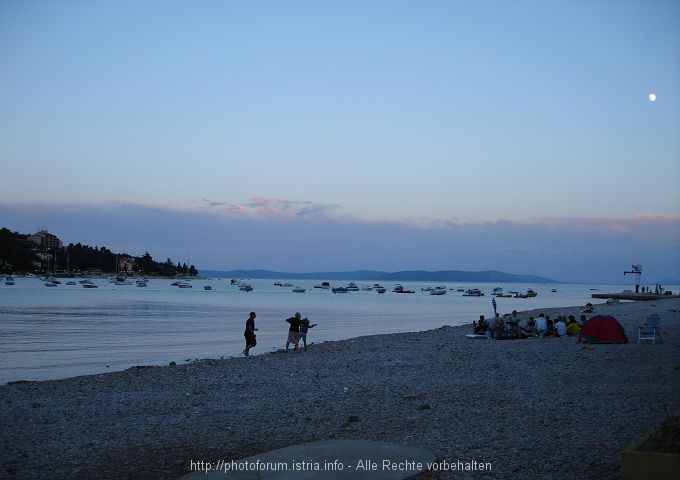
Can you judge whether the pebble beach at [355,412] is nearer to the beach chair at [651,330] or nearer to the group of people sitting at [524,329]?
the beach chair at [651,330]

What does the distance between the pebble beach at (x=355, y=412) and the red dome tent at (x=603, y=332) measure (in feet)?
10.6

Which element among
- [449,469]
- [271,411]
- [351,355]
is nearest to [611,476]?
[449,469]

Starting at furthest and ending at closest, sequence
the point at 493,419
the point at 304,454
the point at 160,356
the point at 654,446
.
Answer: the point at 160,356
the point at 493,419
the point at 304,454
the point at 654,446

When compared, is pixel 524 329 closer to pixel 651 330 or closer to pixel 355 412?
pixel 651 330

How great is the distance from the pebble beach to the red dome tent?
3244 millimetres

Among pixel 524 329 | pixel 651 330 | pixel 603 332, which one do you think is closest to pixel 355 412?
pixel 603 332

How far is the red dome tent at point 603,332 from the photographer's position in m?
23.2

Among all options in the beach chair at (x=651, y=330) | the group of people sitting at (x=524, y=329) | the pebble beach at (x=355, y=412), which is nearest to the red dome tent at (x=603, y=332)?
the beach chair at (x=651, y=330)

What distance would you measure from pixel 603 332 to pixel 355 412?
49.3 ft

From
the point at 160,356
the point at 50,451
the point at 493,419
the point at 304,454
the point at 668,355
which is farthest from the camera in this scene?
the point at 160,356

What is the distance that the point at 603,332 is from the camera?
77.0 feet

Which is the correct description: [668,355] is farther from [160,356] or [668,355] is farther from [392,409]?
[160,356]

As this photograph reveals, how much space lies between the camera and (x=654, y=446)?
688 centimetres

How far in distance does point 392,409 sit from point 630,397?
4.66 metres
